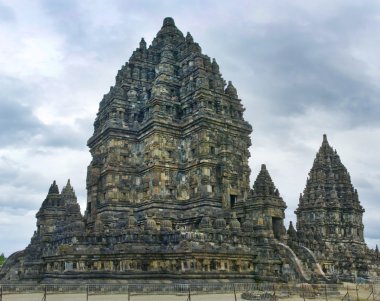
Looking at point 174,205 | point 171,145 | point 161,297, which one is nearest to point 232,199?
point 174,205

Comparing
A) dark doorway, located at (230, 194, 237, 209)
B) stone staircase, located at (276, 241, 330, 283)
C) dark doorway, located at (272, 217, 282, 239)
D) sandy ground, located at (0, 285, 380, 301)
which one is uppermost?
dark doorway, located at (230, 194, 237, 209)

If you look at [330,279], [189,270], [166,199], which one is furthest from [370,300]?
[166,199]

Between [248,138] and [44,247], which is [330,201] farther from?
[44,247]

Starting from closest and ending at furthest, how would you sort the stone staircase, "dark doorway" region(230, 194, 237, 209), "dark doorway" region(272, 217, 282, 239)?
1. the stone staircase
2. "dark doorway" region(272, 217, 282, 239)
3. "dark doorway" region(230, 194, 237, 209)

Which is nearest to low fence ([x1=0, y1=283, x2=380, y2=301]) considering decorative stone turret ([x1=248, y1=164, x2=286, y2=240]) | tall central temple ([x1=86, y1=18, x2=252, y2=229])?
decorative stone turret ([x1=248, y1=164, x2=286, y2=240])

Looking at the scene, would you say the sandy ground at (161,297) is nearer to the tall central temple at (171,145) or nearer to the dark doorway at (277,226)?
the dark doorway at (277,226)

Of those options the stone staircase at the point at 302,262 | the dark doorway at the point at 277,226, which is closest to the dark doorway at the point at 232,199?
the dark doorway at the point at 277,226

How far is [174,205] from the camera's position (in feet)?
130

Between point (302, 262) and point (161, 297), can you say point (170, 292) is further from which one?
point (302, 262)

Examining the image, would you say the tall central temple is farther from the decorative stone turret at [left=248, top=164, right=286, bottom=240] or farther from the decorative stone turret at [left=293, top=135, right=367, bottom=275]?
the decorative stone turret at [left=293, top=135, right=367, bottom=275]

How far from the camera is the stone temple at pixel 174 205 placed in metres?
30.1

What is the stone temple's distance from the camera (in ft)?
98.9

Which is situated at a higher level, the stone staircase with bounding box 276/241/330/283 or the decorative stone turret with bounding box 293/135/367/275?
the decorative stone turret with bounding box 293/135/367/275

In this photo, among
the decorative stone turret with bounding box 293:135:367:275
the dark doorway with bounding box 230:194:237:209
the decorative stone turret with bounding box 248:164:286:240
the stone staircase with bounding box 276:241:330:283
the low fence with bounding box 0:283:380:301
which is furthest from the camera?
the decorative stone turret with bounding box 293:135:367:275
